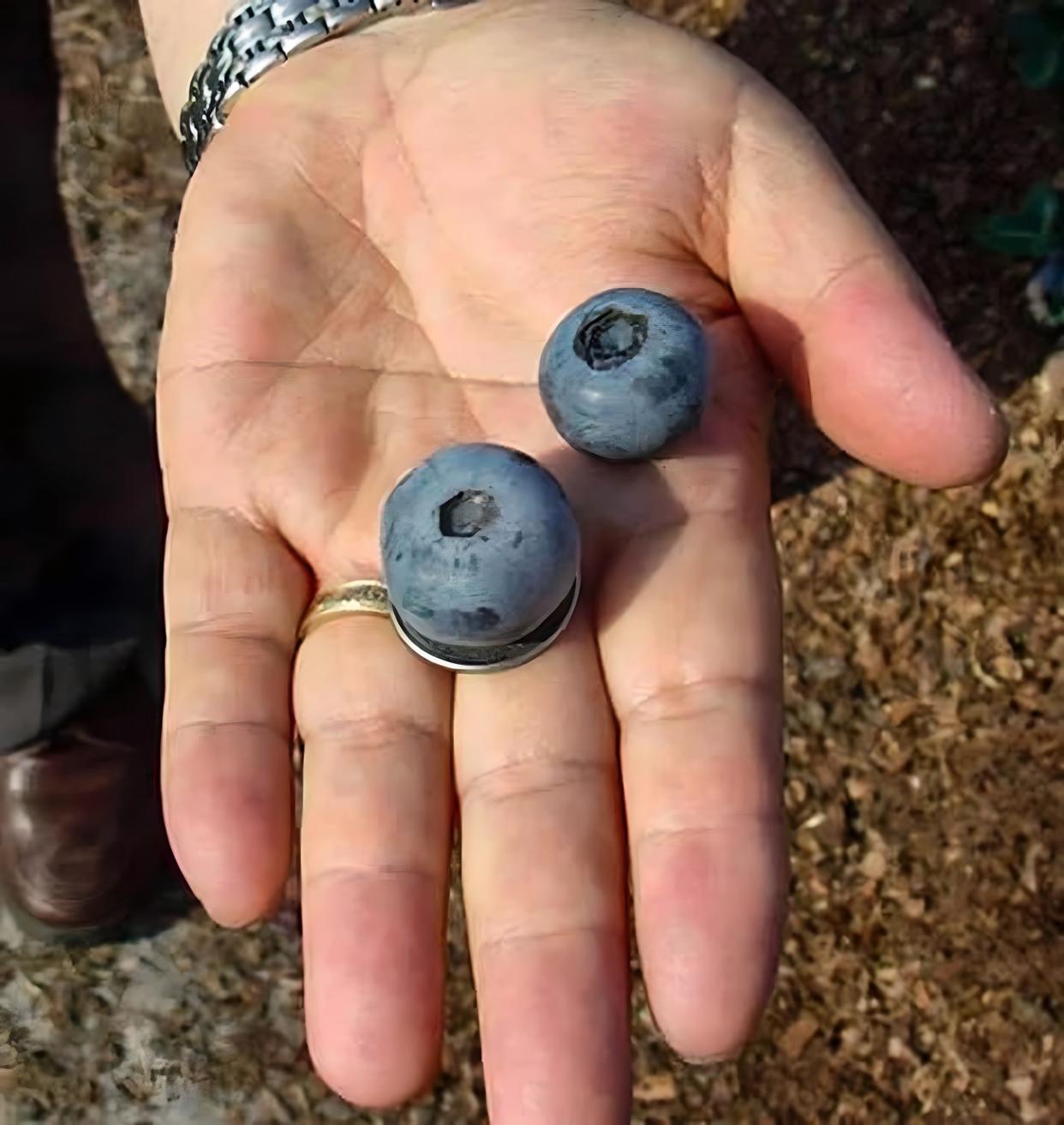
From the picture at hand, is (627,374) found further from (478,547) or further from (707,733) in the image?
(707,733)

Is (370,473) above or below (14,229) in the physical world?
above

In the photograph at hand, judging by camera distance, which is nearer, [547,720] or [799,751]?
[547,720]

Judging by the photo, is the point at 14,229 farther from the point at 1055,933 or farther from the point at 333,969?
the point at 1055,933

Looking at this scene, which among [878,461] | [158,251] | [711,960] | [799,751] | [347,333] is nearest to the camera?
[711,960]

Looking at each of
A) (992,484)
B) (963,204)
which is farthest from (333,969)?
(963,204)

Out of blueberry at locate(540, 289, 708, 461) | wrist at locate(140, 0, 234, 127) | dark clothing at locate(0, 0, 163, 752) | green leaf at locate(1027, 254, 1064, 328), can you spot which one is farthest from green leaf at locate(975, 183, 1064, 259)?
dark clothing at locate(0, 0, 163, 752)

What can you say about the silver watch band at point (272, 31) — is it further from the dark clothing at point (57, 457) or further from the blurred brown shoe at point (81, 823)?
the blurred brown shoe at point (81, 823)

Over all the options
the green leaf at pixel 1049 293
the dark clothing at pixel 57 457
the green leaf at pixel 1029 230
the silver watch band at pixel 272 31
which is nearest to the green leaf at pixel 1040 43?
the green leaf at pixel 1029 230
